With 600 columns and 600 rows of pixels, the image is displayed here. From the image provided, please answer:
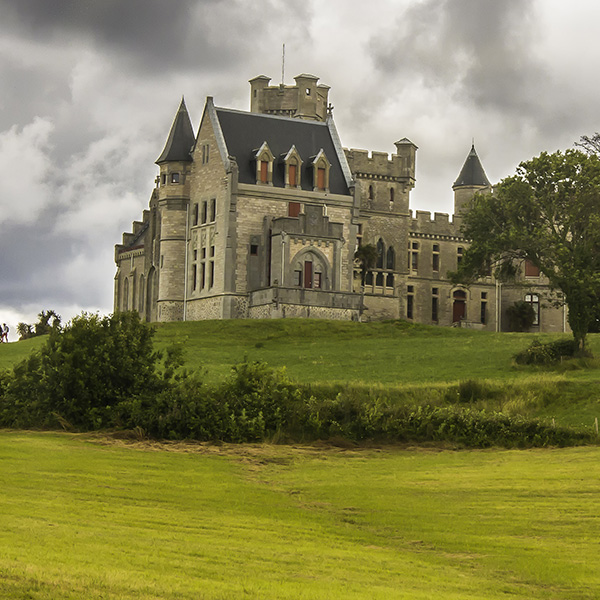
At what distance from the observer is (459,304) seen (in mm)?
99188

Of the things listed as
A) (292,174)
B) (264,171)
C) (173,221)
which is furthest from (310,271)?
(173,221)

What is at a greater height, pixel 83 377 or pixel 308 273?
pixel 308 273

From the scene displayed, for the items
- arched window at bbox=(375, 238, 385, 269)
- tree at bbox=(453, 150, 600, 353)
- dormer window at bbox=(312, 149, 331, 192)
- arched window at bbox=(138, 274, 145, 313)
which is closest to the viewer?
tree at bbox=(453, 150, 600, 353)

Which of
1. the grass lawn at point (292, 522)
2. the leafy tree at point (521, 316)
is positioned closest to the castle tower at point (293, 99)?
the leafy tree at point (521, 316)

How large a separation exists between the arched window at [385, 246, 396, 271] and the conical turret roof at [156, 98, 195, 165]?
64.0 ft

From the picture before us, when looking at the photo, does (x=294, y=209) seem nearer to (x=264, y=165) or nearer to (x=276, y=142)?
(x=264, y=165)

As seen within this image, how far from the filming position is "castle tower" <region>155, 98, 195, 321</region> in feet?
262

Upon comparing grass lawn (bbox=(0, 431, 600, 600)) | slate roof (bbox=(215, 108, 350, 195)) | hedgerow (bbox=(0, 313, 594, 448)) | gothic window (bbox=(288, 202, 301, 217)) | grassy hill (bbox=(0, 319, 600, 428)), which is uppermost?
slate roof (bbox=(215, 108, 350, 195))

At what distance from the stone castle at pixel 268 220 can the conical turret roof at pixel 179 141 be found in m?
0.07

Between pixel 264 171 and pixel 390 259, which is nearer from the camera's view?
pixel 264 171

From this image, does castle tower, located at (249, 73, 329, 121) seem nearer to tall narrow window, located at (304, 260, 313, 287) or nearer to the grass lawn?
tall narrow window, located at (304, 260, 313, 287)

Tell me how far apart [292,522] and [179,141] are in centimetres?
6160

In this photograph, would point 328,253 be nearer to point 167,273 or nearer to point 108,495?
point 167,273

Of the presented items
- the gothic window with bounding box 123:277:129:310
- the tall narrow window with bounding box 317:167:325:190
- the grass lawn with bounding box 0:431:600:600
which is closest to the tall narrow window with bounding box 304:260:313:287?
the tall narrow window with bounding box 317:167:325:190
